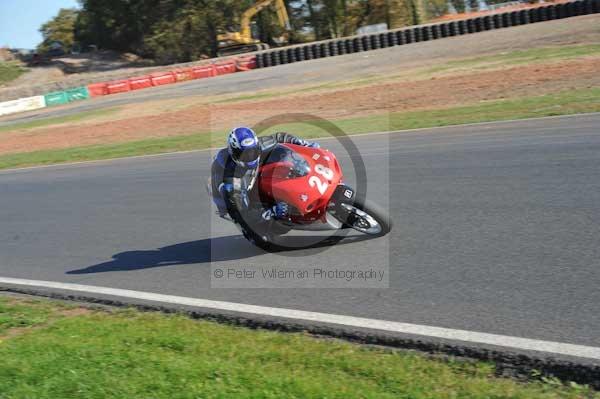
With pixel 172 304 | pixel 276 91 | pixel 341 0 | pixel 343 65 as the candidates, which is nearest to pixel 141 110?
pixel 276 91

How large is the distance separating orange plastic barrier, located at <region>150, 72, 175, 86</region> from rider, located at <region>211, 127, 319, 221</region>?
120 feet

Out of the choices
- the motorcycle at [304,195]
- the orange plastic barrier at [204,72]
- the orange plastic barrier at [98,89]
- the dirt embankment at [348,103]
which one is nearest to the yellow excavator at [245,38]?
the orange plastic barrier at [204,72]

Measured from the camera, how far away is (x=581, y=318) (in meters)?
4.48

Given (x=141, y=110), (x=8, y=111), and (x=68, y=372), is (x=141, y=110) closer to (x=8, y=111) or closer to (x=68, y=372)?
(x=8, y=111)

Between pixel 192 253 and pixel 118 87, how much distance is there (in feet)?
120

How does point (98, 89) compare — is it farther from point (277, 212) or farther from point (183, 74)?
point (277, 212)

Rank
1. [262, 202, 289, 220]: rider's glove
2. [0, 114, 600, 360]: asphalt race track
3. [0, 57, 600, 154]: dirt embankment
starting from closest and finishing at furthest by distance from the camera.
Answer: [0, 114, 600, 360]: asphalt race track, [262, 202, 289, 220]: rider's glove, [0, 57, 600, 154]: dirt embankment

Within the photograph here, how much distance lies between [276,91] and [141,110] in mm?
6400

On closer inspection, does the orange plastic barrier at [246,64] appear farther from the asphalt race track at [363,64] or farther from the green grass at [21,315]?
the green grass at [21,315]

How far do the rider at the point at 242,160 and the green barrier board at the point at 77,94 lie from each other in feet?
123

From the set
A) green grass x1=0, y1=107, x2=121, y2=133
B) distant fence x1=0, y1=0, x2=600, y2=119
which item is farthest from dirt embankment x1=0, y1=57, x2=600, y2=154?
distant fence x1=0, y1=0, x2=600, y2=119

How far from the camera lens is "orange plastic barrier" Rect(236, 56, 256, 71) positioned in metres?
40.9

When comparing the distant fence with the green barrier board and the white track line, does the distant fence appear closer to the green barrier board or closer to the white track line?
the green barrier board

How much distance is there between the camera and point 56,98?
4181 centimetres
